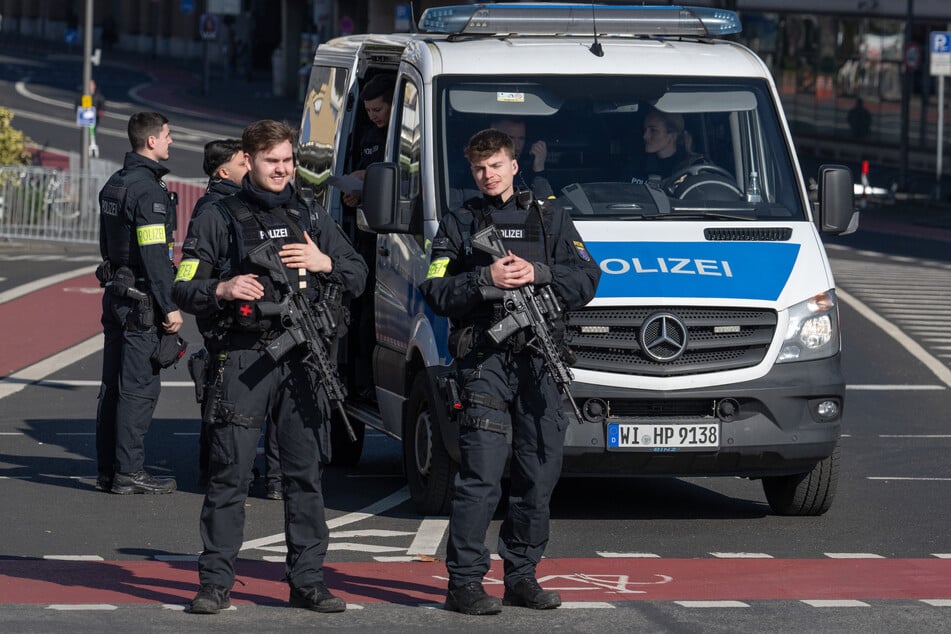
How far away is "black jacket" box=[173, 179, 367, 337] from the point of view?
24.3 feet

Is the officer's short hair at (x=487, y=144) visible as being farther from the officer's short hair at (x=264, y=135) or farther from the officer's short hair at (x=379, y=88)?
the officer's short hair at (x=379, y=88)

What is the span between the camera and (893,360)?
1736 centimetres

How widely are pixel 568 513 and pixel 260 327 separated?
3.11 meters

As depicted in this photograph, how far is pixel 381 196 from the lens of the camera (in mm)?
9484

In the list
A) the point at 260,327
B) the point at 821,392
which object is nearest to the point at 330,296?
the point at 260,327

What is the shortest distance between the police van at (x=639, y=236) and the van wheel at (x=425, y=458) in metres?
0.01

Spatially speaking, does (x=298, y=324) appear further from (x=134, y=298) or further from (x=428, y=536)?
(x=134, y=298)

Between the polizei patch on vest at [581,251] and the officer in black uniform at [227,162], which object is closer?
the polizei patch on vest at [581,251]

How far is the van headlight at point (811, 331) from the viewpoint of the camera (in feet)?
30.5

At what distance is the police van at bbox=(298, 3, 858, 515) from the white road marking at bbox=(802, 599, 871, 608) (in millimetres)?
1459

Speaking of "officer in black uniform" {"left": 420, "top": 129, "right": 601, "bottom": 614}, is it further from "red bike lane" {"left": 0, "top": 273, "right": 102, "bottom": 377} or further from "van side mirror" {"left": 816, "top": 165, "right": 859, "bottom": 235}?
"red bike lane" {"left": 0, "top": 273, "right": 102, "bottom": 377}

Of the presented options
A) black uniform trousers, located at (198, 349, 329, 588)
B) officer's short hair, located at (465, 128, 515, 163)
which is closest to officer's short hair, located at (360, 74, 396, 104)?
officer's short hair, located at (465, 128, 515, 163)

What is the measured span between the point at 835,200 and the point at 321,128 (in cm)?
350

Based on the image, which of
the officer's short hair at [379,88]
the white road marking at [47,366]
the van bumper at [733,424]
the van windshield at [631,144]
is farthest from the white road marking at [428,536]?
the white road marking at [47,366]
